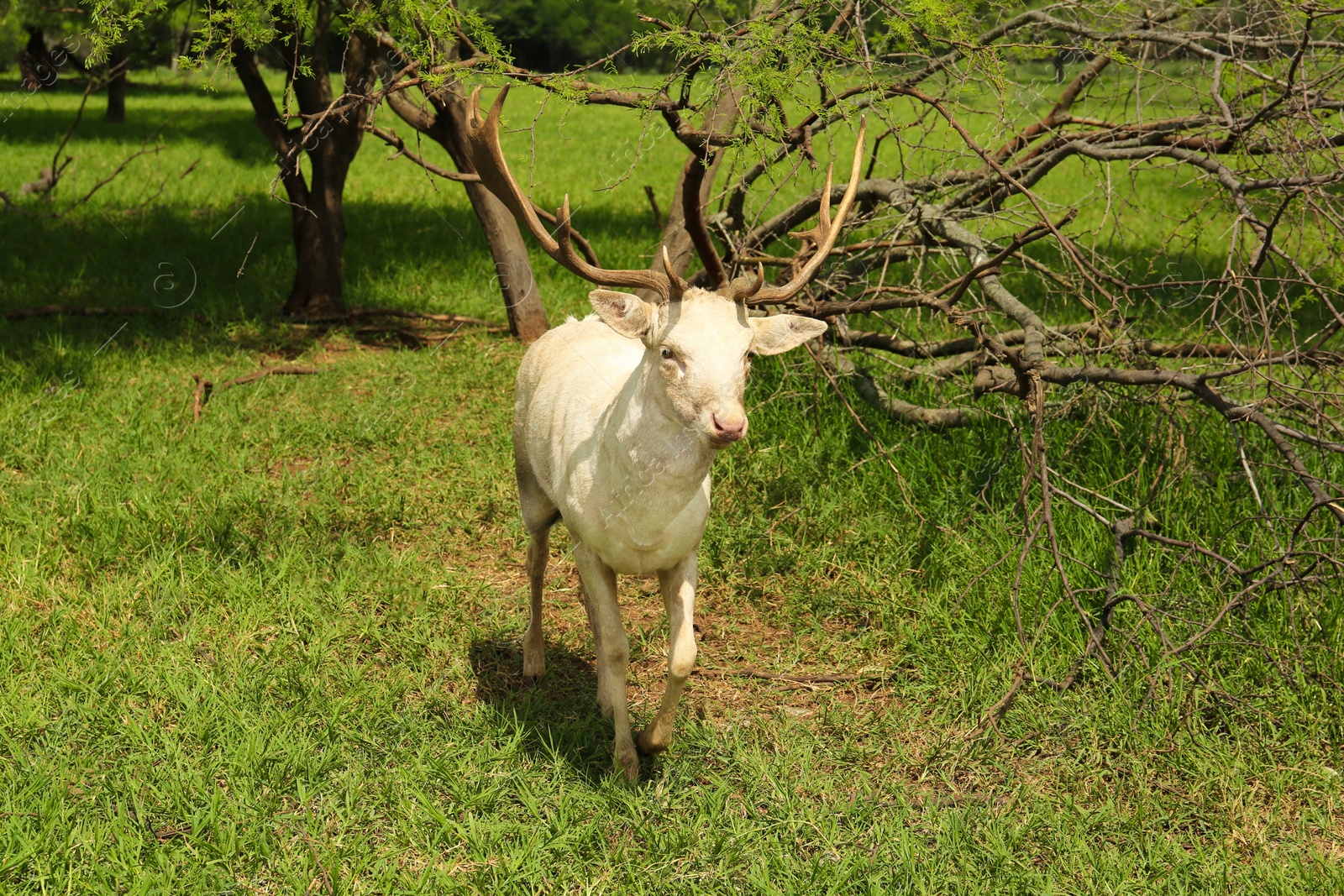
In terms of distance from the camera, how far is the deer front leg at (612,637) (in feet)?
13.4

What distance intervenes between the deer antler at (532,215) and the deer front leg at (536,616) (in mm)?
1329

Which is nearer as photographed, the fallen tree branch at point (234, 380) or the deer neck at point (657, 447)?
the deer neck at point (657, 447)

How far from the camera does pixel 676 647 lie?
12.8ft

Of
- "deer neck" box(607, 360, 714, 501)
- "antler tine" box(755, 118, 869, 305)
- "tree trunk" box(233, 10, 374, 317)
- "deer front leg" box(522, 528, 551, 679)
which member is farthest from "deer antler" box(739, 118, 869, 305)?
"tree trunk" box(233, 10, 374, 317)

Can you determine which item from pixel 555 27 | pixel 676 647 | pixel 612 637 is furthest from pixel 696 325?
pixel 555 27

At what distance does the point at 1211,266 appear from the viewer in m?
12.0

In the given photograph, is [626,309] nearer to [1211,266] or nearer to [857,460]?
[857,460]

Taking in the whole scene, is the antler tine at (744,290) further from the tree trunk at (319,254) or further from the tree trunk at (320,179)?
the tree trunk at (319,254)

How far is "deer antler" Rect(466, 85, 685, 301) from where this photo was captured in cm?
369

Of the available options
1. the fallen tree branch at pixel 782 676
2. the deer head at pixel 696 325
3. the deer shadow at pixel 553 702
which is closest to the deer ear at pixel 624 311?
the deer head at pixel 696 325

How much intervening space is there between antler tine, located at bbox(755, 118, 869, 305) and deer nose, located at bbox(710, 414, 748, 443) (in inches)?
25.8

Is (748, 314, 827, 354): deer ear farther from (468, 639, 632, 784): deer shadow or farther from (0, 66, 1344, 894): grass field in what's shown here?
(468, 639, 632, 784): deer shadow

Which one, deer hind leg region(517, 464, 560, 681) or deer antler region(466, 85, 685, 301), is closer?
deer antler region(466, 85, 685, 301)

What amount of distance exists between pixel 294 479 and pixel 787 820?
12.3 feet
